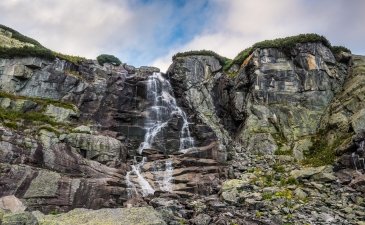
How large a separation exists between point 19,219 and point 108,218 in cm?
419

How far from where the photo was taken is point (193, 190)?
1234 inches

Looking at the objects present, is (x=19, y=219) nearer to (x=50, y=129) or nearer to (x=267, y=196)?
(x=267, y=196)

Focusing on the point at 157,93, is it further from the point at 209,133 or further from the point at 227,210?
the point at 227,210

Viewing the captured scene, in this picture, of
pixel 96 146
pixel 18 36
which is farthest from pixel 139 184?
pixel 18 36

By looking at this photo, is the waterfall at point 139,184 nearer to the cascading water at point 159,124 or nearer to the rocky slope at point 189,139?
the cascading water at point 159,124

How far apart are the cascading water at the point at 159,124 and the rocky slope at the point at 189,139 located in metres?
0.15

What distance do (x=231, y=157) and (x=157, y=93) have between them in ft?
49.9

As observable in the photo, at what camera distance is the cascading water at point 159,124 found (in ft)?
105

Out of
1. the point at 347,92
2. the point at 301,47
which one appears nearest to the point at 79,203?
the point at 347,92

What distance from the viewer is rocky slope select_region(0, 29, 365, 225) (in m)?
25.1

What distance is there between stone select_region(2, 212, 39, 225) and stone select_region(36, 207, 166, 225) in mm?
817

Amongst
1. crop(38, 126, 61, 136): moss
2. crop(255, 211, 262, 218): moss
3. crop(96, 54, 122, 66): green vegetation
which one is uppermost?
crop(96, 54, 122, 66): green vegetation

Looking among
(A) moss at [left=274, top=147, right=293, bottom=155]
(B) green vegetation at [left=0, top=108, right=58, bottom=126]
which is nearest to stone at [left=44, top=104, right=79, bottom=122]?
(B) green vegetation at [left=0, top=108, right=58, bottom=126]

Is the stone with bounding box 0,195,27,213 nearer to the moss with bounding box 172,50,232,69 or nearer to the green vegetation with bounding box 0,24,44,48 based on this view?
the moss with bounding box 172,50,232,69
